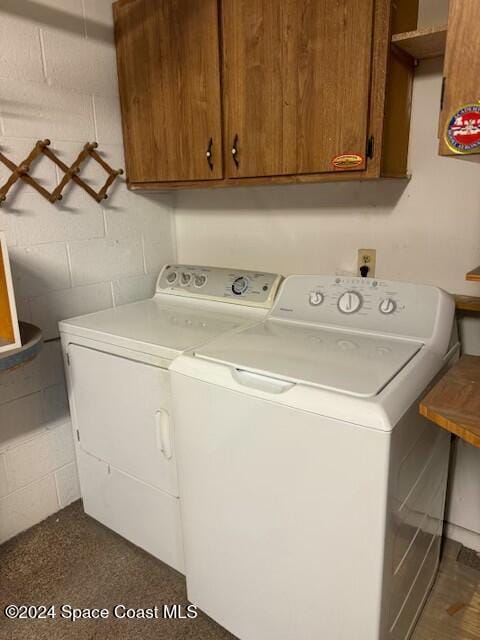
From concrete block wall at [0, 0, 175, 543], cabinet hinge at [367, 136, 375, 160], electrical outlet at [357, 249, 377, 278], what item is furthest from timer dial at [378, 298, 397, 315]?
concrete block wall at [0, 0, 175, 543]

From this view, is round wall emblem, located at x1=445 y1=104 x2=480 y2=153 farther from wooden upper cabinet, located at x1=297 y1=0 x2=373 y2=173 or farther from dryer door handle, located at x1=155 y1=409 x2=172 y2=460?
dryer door handle, located at x1=155 y1=409 x2=172 y2=460

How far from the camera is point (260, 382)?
1.16m

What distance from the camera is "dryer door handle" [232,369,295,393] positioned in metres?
1.12

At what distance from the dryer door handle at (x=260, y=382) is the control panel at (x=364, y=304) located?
0.44 meters

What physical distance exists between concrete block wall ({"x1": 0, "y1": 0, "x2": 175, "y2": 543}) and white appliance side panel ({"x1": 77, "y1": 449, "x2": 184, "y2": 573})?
7.2 inches

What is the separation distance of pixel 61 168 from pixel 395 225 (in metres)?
1.32

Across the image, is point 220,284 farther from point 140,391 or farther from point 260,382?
point 260,382

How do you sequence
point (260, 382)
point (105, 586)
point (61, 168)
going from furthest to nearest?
1. point (61, 168)
2. point (105, 586)
3. point (260, 382)

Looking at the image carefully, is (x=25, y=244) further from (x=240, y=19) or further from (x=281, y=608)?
(x=281, y=608)

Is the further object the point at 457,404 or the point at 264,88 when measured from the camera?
the point at 264,88

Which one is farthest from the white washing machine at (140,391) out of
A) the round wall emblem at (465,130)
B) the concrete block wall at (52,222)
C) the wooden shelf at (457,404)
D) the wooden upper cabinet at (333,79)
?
the round wall emblem at (465,130)

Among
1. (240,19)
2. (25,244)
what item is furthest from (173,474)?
(240,19)

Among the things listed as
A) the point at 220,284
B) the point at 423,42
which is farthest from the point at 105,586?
the point at 423,42

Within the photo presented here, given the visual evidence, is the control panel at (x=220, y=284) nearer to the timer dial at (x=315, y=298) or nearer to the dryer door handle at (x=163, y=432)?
the timer dial at (x=315, y=298)
